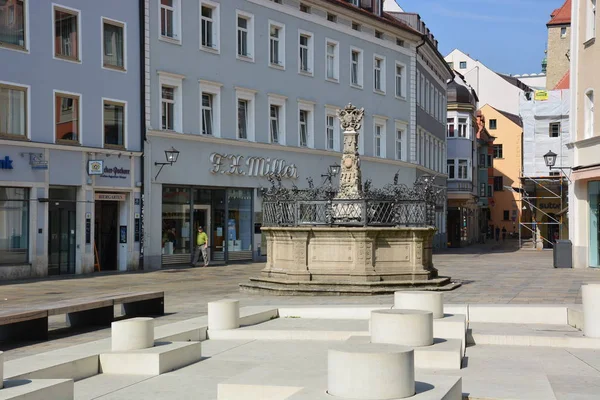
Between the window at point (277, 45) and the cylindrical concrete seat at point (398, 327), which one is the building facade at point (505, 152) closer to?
the window at point (277, 45)

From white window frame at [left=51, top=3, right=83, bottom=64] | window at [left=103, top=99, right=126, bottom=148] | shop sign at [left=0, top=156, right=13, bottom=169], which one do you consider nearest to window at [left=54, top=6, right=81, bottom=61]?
white window frame at [left=51, top=3, right=83, bottom=64]

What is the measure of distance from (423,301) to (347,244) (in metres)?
7.38

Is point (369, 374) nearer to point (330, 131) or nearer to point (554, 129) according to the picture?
point (330, 131)

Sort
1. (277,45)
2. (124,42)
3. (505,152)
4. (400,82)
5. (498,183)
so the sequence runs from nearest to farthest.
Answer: (124,42), (277,45), (400,82), (505,152), (498,183)

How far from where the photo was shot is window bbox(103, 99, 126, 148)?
31.6 m

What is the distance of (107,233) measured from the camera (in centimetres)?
3212

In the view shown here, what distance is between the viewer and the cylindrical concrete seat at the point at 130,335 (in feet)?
36.1

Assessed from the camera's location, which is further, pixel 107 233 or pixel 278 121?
pixel 278 121

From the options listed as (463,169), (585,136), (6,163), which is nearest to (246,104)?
(6,163)

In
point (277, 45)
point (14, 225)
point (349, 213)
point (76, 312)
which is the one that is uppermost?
point (277, 45)

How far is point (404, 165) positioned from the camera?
168ft

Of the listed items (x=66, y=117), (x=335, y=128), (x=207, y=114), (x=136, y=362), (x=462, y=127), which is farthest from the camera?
(x=462, y=127)

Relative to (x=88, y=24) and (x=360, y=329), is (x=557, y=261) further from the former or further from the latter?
(x=360, y=329)

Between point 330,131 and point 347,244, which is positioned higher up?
point 330,131
